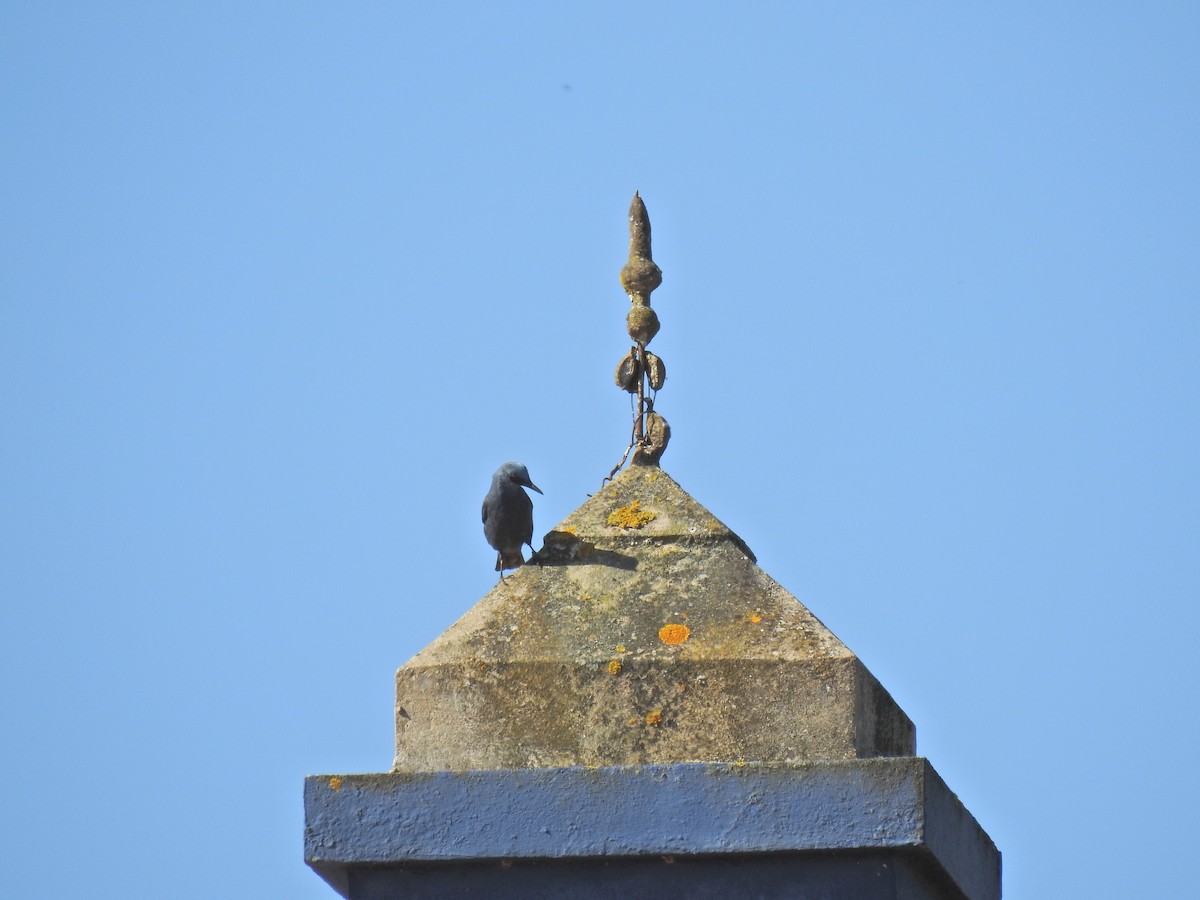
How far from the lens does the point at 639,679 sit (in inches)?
185

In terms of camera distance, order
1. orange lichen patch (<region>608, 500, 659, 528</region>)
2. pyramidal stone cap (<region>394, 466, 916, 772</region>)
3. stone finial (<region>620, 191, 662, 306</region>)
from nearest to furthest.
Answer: pyramidal stone cap (<region>394, 466, 916, 772</region>) < orange lichen patch (<region>608, 500, 659, 528</region>) < stone finial (<region>620, 191, 662, 306</region>)

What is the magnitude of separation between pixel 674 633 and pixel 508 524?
0.95 metres

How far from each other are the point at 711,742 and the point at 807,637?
1.22ft

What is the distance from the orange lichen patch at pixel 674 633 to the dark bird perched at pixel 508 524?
2.62 feet

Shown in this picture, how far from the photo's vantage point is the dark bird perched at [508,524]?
220 inches

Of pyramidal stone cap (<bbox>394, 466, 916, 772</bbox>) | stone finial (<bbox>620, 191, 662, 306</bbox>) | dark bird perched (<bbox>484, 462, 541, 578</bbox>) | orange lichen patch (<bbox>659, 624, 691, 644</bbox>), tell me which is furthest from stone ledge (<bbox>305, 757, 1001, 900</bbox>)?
stone finial (<bbox>620, 191, 662, 306</bbox>)

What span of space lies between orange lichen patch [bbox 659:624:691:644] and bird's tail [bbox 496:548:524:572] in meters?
0.81

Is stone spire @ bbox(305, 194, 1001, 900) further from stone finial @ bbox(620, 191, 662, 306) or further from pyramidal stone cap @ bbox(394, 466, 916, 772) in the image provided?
stone finial @ bbox(620, 191, 662, 306)

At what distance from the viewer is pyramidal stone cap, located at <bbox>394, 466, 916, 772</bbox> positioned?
4637 mm

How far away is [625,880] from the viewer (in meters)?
4.44

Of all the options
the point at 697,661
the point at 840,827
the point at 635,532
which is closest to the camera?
the point at 840,827

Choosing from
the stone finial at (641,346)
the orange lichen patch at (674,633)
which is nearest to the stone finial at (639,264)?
the stone finial at (641,346)

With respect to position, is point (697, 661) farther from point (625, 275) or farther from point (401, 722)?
point (625, 275)

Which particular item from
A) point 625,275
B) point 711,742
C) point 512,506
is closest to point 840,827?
point 711,742
